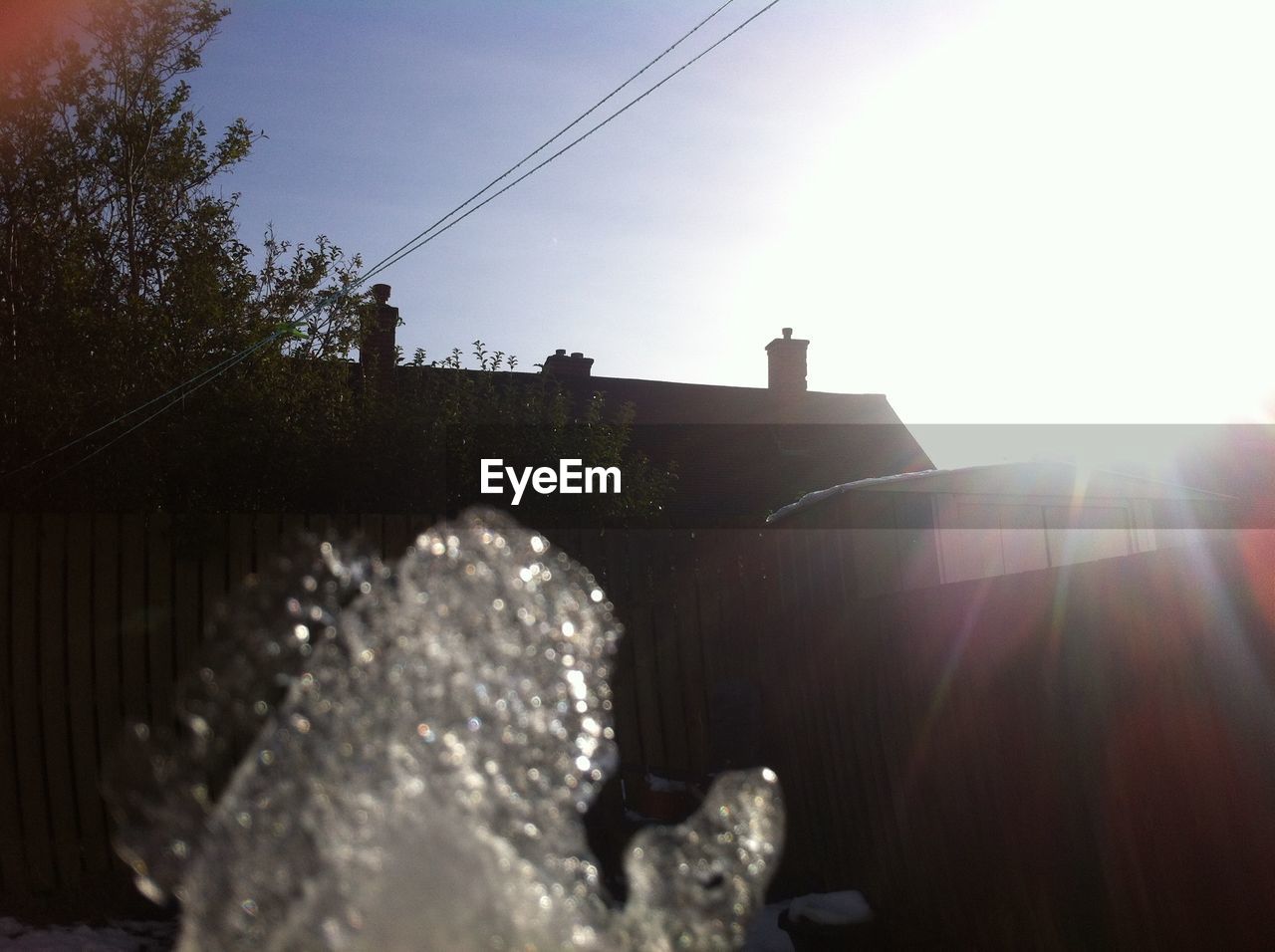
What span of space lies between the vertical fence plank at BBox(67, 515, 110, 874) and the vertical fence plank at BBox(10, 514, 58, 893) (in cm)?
15

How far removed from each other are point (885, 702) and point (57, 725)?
3.90 metres

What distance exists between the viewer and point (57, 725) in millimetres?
5695

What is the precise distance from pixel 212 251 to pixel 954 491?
22.8 ft

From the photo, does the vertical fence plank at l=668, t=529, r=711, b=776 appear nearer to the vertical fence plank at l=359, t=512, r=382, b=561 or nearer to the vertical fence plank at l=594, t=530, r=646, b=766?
the vertical fence plank at l=594, t=530, r=646, b=766

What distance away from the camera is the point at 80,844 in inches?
224

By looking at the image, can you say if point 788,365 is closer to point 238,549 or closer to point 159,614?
point 238,549

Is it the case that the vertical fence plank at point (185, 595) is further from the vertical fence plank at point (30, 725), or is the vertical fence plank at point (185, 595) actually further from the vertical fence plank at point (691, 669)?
the vertical fence plank at point (691, 669)

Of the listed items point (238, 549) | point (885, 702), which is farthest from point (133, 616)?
point (885, 702)

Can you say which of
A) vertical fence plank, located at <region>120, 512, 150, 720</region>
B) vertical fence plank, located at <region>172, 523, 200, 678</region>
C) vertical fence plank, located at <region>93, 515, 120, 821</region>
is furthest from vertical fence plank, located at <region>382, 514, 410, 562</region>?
vertical fence plank, located at <region>93, 515, 120, 821</region>

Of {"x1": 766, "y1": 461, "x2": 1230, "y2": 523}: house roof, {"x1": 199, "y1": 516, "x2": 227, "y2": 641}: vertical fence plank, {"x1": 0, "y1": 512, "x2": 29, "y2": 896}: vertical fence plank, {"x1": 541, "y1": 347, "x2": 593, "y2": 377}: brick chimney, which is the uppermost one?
{"x1": 541, "y1": 347, "x2": 593, "y2": 377}: brick chimney

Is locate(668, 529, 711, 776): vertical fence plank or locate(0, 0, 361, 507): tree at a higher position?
locate(0, 0, 361, 507): tree

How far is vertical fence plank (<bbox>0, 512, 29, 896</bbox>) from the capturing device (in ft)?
18.2

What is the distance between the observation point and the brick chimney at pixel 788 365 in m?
24.7

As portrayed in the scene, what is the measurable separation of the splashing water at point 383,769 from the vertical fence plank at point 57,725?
14.5ft
